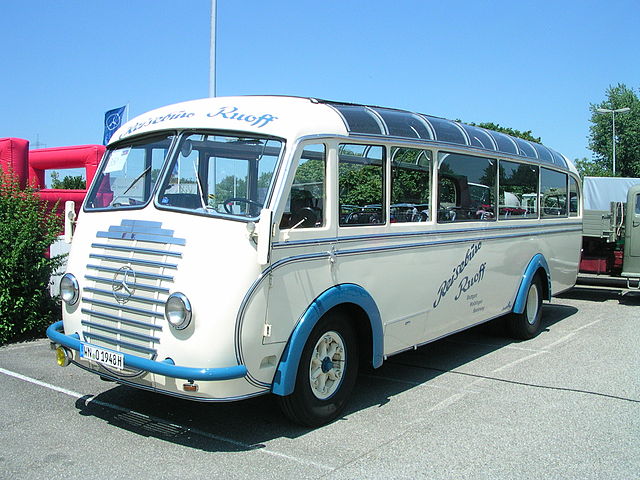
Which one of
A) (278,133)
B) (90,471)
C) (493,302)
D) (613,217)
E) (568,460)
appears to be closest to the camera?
(90,471)

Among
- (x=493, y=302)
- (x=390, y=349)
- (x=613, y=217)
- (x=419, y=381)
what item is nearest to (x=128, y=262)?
(x=390, y=349)

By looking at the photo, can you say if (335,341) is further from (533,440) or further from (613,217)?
(613,217)

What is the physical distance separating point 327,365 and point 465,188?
2960 millimetres

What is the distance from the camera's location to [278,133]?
4.82m

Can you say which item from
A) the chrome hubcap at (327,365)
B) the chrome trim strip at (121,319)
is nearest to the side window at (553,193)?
the chrome hubcap at (327,365)

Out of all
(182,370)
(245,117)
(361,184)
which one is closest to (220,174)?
(245,117)

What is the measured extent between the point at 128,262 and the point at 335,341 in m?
1.78

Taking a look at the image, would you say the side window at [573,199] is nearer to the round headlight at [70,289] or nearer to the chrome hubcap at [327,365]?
the chrome hubcap at [327,365]

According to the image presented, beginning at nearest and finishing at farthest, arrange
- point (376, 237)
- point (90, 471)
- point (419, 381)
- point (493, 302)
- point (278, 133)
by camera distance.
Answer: point (90, 471) → point (278, 133) → point (376, 237) → point (419, 381) → point (493, 302)

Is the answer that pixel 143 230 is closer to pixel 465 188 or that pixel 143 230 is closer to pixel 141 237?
pixel 141 237

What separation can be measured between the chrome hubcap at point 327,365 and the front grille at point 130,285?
1288 millimetres

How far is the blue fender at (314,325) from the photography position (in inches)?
182

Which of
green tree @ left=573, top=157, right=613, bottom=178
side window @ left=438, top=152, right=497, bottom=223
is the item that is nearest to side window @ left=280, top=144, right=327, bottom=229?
side window @ left=438, top=152, right=497, bottom=223

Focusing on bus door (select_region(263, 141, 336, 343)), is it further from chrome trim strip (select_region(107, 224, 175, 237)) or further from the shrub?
the shrub
